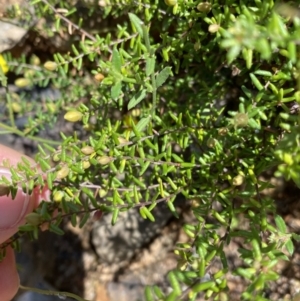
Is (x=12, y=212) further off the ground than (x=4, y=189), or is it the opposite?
(x=4, y=189)

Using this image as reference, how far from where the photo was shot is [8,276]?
4.42ft

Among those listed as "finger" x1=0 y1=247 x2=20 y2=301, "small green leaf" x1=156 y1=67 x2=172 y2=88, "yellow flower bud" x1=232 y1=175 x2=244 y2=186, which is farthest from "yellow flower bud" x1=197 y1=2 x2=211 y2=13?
"finger" x1=0 y1=247 x2=20 y2=301

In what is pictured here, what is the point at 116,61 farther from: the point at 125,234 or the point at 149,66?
the point at 125,234

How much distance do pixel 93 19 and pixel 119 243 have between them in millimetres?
846

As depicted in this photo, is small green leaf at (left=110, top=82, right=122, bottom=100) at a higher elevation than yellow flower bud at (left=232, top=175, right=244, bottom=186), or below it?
higher

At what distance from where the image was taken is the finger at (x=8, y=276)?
1314 millimetres

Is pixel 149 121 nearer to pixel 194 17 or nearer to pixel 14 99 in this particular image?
pixel 194 17

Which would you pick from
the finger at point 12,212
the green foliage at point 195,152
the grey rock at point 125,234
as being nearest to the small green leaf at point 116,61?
the green foliage at point 195,152

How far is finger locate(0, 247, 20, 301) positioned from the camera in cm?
131

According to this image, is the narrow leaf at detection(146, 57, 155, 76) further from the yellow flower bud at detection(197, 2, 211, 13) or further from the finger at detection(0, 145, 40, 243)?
the finger at detection(0, 145, 40, 243)

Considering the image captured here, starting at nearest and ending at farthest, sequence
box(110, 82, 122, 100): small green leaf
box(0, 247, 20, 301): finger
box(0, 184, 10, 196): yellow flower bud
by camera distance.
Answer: box(110, 82, 122, 100): small green leaf
box(0, 184, 10, 196): yellow flower bud
box(0, 247, 20, 301): finger

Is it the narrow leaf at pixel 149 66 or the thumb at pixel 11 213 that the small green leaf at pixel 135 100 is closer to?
the narrow leaf at pixel 149 66

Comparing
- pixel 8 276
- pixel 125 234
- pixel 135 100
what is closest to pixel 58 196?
pixel 135 100

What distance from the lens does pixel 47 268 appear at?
2025mm
